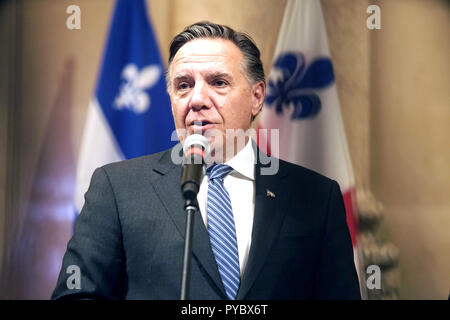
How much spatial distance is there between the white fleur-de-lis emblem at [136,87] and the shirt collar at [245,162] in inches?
30.4

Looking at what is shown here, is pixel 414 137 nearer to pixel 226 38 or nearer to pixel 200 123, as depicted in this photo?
pixel 226 38

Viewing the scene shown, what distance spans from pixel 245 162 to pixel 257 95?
35 cm

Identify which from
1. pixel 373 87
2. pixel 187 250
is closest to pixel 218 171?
pixel 187 250

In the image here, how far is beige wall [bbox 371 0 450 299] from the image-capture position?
295 cm

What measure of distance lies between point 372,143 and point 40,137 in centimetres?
163

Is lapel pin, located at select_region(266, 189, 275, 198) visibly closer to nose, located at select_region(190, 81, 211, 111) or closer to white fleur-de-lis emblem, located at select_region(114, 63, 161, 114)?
nose, located at select_region(190, 81, 211, 111)

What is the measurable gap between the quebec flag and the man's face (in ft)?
1.70

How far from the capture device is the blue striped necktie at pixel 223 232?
6.65 feet

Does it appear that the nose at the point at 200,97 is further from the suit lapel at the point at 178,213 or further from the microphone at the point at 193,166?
the microphone at the point at 193,166

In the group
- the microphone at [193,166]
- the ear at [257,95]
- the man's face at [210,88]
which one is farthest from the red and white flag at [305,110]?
the microphone at [193,166]

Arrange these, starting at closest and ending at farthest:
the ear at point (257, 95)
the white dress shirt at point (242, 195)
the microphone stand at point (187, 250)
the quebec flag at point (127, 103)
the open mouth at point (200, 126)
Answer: the microphone stand at point (187, 250)
the white dress shirt at point (242, 195)
the open mouth at point (200, 126)
the ear at point (257, 95)
the quebec flag at point (127, 103)

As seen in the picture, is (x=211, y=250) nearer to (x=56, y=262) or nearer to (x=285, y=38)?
(x=56, y=262)

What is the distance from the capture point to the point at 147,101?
117 inches
